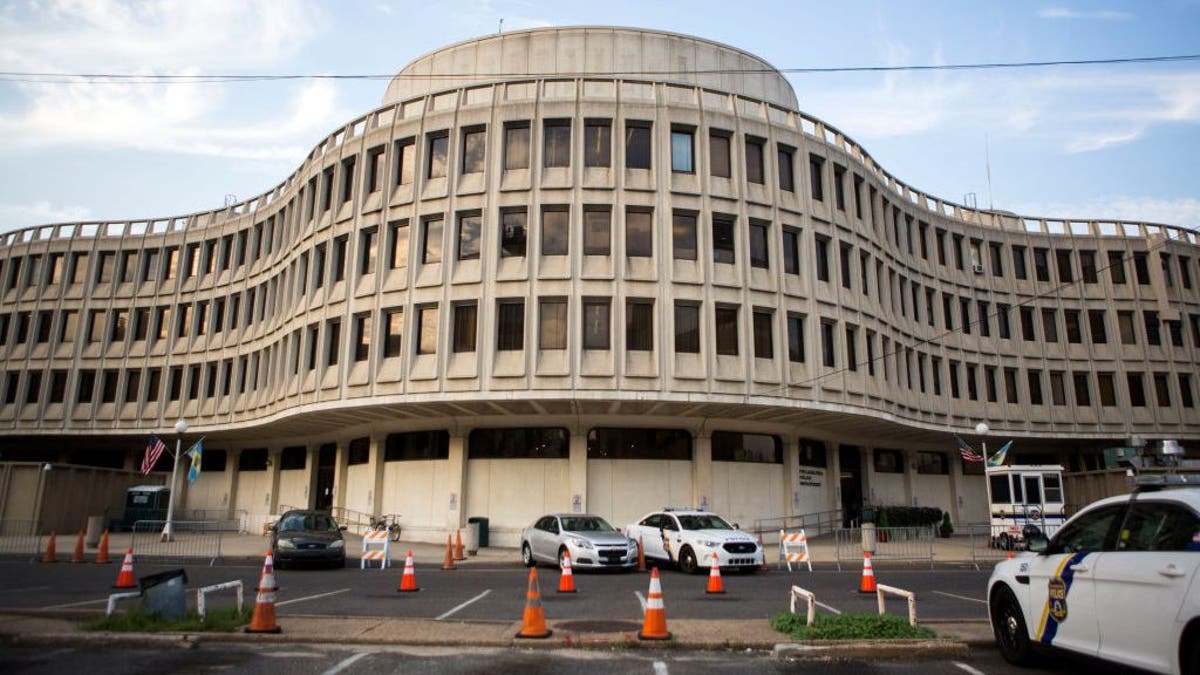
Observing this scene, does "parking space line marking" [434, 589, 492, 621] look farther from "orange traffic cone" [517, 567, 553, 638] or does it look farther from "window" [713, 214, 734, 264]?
"window" [713, 214, 734, 264]

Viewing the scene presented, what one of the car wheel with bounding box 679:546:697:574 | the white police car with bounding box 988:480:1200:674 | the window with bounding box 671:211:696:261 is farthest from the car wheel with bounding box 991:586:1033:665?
the window with bounding box 671:211:696:261

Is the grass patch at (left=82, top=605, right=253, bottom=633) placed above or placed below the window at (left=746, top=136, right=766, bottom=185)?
below

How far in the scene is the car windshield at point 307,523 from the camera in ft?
69.1

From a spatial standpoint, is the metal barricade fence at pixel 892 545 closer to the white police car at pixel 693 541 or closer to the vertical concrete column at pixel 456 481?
the white police car at pixel 693 541

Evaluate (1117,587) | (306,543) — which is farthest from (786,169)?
(1117,587)

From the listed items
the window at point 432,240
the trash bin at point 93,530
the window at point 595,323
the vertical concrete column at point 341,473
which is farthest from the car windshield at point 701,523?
the trash bin at point 93,530

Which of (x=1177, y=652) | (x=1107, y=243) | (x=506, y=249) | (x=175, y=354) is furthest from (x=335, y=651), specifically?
(x=1107, y=243)

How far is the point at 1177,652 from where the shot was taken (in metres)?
5.69

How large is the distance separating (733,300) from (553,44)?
13.8m

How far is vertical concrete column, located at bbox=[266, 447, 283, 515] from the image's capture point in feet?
129

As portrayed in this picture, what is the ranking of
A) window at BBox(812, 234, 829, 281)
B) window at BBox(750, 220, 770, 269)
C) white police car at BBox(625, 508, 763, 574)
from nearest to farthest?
white police car at BBox(625, 508, 763, 574) < window at BBox(750, 220, 770, 269) < window at BBox(812, 234, 829, 281)

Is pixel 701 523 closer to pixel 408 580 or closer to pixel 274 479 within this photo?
pixel 408 580

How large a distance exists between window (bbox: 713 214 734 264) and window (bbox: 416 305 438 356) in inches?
405

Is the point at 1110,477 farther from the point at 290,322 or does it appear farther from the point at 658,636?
the point at 290,322
